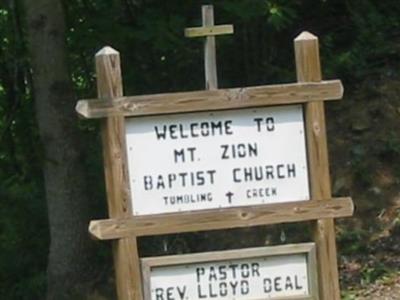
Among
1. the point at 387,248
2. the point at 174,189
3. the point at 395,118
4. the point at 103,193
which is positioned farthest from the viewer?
the point at 395,118

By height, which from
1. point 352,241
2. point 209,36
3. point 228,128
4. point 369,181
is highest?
point 209,36

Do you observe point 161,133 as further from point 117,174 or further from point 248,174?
point 248,174

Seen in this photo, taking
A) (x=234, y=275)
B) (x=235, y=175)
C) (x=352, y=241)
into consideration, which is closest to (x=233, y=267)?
(x=234, y=275)

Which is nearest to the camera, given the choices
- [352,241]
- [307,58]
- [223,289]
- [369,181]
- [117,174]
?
[117,174]

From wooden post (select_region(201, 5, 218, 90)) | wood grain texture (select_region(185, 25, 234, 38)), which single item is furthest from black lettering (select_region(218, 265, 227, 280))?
wood grain texture (select_region(185, 25, 234, 38))

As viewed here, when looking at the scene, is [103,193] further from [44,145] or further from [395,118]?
[395,118]

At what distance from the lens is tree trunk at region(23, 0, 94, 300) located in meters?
8.60

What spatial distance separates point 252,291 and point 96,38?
3.97 metres

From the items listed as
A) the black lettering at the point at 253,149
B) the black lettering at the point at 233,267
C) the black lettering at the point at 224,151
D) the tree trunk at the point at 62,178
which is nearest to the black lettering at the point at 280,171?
the black lettering at the point at 253,149

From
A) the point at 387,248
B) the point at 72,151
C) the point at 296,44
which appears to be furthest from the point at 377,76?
the point at 296,44

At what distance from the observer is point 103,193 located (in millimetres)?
9281

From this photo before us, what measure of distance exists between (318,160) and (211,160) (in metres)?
0.50

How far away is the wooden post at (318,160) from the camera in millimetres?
5277

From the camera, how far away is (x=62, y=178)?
8719 millimetres
